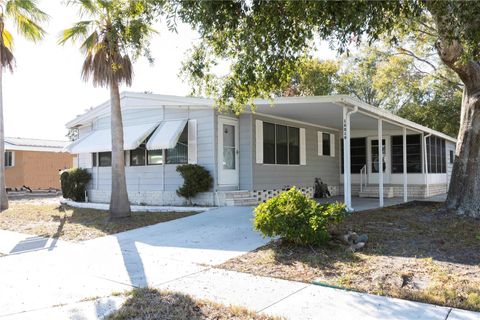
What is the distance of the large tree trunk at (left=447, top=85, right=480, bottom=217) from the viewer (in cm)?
A: 1027

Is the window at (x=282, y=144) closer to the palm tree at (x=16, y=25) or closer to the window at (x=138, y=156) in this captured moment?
the window at (x=138, y=156)

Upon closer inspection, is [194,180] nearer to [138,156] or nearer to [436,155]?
[138,156]

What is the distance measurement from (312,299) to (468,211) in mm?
7224

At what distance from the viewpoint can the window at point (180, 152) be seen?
1299 cm

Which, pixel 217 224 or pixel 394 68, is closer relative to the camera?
pixel 217 224

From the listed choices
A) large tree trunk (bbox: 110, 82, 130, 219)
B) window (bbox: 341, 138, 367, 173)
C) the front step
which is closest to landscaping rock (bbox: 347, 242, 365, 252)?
large tree trunk (bbox: 110, 82, 130, 219)

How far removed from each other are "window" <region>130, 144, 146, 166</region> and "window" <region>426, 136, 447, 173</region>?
1188 centimetres

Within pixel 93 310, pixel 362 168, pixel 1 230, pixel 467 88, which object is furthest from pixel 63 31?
pixel 362 168

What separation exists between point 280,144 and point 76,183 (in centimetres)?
791

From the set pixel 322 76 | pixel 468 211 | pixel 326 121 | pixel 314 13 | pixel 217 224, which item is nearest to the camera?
pixel 314 13

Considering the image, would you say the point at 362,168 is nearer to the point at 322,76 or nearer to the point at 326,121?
the point at 326,121

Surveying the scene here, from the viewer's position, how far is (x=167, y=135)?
12.4m

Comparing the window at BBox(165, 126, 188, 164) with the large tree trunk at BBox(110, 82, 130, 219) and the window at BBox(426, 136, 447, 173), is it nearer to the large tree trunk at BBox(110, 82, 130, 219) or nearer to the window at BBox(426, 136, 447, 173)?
the large tree trunk at BBox(110, 82, 130, 219)

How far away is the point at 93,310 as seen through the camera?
4488 millimetres
